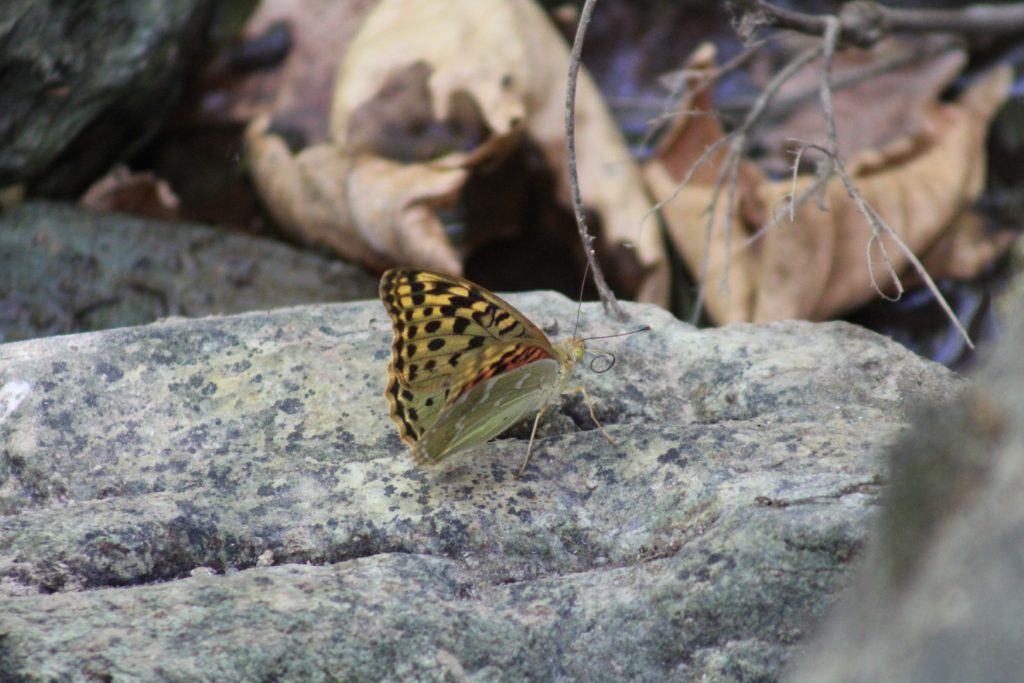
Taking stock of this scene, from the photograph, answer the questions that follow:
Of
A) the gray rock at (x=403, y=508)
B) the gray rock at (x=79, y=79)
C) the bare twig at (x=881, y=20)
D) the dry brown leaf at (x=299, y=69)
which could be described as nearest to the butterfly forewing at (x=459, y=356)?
the gray rock at (x=403, y=508)

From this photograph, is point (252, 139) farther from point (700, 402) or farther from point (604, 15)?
point (700, 402)

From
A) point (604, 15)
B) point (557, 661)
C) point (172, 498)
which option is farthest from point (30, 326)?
point (604, 15)

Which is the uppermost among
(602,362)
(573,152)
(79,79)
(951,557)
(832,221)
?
(951,557)

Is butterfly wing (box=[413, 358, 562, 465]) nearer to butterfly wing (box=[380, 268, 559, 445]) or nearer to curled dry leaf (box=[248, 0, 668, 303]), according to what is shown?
butterfly wing (box=[380, 268, 559, 445])

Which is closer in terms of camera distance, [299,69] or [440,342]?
[440,342]

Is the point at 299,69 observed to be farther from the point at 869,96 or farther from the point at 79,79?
the point at 869,96

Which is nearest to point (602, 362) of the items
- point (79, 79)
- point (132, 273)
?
point (132, 273)

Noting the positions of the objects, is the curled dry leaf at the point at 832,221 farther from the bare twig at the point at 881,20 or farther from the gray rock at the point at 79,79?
the gray rock at the point at 79,79

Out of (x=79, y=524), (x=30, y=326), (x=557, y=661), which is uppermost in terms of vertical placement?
(x=79, y=524)
